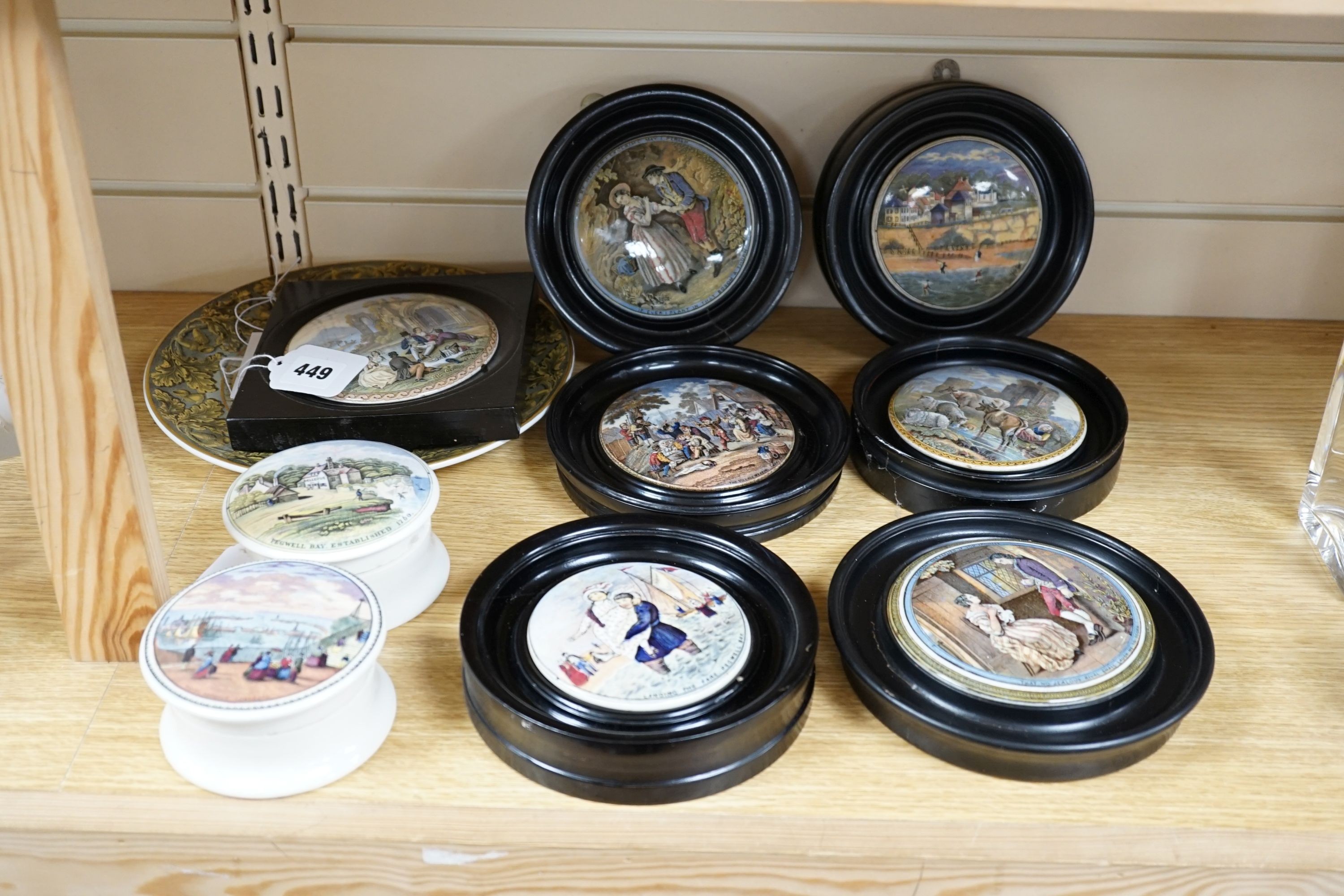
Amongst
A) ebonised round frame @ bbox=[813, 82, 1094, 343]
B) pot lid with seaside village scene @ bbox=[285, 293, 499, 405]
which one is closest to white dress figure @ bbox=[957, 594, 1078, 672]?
ebonised round frame @ bbox=[813, 82, 1094, 343]

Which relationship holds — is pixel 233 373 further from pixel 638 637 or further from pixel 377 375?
pixel 638 637

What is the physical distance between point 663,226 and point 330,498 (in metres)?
0.43

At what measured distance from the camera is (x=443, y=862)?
73cm

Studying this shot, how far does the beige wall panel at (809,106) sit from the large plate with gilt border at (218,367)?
0.10m

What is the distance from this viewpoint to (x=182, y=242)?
1212 millimetres

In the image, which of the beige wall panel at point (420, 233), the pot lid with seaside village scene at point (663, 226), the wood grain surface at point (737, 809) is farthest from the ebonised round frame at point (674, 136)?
the wood grain surface at point (737, 809)

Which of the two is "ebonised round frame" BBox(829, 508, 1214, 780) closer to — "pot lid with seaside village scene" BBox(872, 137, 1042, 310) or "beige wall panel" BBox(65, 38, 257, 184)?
"pot lid with seaside village scene" BBox(872, 137, 1042, 310)

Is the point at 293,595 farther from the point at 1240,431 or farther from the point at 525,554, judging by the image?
the point at 1240,431

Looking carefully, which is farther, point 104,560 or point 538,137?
point 538,137

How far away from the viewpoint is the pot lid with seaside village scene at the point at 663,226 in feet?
3.55

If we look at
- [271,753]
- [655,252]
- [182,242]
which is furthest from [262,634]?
[182,242]

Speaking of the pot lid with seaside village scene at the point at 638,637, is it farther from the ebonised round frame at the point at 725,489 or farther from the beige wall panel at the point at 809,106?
the beige wall panel at the point at 809,106

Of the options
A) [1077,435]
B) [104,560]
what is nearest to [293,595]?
[104,560]

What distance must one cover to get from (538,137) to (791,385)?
0.37 metres
